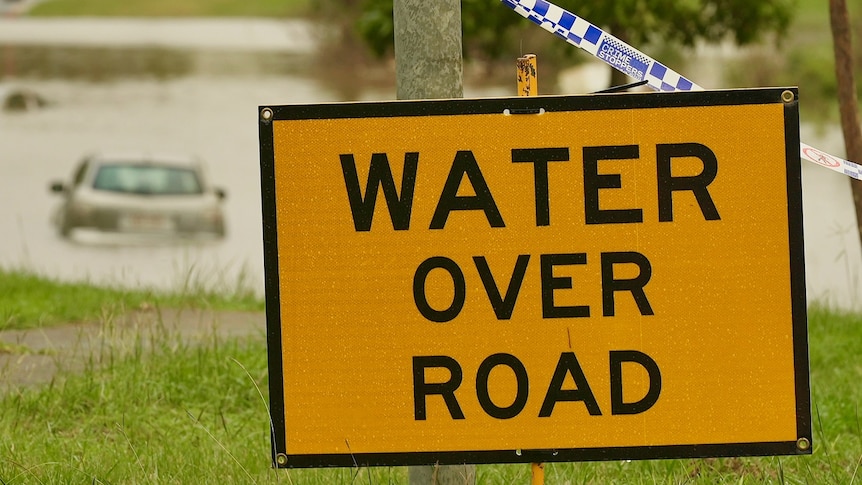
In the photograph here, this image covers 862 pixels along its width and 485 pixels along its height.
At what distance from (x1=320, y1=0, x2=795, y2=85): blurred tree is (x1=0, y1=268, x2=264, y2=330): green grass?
3616mm

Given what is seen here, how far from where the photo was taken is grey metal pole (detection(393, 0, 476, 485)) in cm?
331

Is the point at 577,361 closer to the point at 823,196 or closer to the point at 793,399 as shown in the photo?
the point at 793,399

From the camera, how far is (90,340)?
6.13m

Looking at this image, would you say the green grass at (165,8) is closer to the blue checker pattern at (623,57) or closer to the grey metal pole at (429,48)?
the blue checker pattern at (623,57)

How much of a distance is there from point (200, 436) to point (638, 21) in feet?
24.3

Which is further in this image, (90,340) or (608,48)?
(90,340)

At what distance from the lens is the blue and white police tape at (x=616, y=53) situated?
3.63 m

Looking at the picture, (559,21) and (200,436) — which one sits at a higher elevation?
(559,21)

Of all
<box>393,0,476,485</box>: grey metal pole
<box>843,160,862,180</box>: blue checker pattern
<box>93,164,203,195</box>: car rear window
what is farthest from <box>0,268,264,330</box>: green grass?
<box>93,164,203,195</box>: car rear window

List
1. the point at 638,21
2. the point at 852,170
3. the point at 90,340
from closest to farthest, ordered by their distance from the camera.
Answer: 1. the point at 852,170
2. the point at 90,340
3. the point at 638,21

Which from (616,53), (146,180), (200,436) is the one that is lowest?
(200,436)

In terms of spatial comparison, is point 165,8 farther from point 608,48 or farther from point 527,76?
point 527,76

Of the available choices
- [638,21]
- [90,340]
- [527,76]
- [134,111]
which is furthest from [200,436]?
[134,111]

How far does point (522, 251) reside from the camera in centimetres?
308
